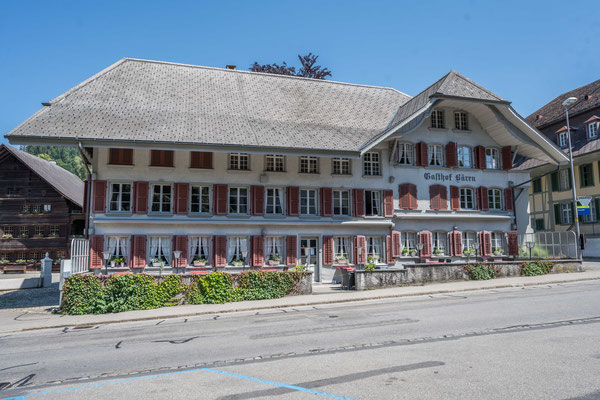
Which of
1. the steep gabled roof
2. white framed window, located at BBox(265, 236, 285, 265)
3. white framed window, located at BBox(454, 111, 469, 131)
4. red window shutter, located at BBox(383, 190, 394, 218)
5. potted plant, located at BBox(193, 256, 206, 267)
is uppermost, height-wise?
the steep gabled roof

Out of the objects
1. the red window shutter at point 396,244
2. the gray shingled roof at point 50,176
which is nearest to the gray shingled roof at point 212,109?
the red window shutter at point 396,244

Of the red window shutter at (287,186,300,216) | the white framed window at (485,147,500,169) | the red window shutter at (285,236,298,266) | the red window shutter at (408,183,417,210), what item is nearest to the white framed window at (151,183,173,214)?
the red window shutter at (287,186,300,216)

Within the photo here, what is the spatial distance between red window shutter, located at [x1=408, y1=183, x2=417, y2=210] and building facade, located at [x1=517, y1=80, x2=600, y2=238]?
39.8 ft

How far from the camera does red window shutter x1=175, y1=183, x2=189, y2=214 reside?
21.7m

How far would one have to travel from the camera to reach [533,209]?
125 feet

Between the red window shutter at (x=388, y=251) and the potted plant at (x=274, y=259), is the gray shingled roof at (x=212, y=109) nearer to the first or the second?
the red window shutter at (x=388, y=251)

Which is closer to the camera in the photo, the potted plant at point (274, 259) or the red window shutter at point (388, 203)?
the potted plant at point (274, 259)

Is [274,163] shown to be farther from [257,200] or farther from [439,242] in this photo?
[439,242]

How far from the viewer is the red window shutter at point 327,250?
23.2 meters

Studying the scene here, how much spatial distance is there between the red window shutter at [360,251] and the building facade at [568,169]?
15331 mm

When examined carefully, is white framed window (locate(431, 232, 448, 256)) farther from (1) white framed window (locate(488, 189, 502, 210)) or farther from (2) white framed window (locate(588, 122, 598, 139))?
(2) white framed window (locate(588, 122, 598, 139))

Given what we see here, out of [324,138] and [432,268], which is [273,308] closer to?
[432,268]

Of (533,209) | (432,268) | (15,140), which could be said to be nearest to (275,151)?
(432,268)

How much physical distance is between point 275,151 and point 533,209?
1101 inches
